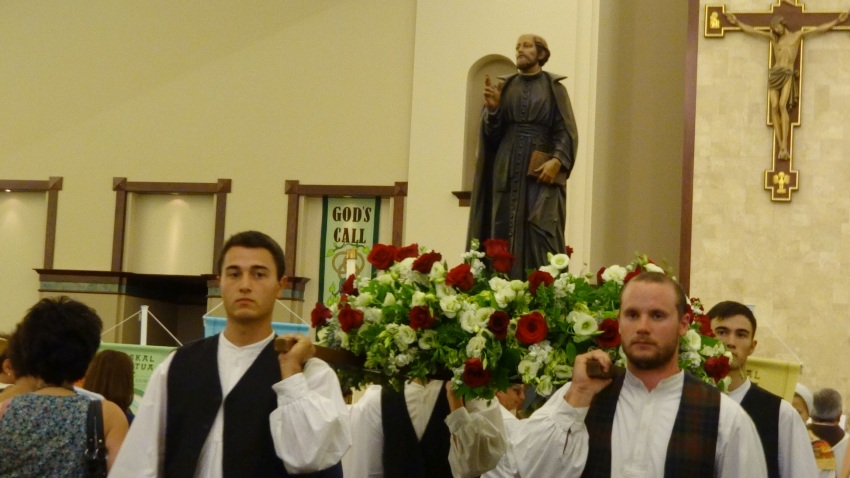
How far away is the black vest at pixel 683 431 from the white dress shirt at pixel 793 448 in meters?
0.76

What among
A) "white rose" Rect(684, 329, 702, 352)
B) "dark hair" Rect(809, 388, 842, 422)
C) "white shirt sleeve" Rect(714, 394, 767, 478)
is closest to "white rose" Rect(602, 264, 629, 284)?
"white rose" Rect(684, 329, 702, 352)

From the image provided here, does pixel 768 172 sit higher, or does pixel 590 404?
pixel 768 172

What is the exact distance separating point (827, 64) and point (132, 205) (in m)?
7.64

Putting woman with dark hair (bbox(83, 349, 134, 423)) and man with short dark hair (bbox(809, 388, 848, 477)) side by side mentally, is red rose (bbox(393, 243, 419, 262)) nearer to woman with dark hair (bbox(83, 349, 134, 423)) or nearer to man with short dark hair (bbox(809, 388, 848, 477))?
woman with dark hair (bbox(83, 349, 134, 423))

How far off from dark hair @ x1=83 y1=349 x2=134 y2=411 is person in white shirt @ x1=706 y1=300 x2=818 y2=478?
213 cm

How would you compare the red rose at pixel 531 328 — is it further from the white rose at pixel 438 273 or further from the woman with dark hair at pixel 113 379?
the woman with dark hair at pixel 113 379

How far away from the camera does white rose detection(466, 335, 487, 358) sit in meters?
3.81

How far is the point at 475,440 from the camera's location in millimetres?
4152

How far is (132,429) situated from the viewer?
11.0 feet

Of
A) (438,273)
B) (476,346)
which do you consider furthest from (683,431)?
(438,273)

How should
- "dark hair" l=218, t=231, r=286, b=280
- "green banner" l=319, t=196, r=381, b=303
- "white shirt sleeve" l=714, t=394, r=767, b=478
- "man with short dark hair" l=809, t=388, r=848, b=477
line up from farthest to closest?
"green banner" l=319, t=196, r=381, b=303 < "man with short dark hair" l=809, t=388, r=848, b=477 < "dark hair" l=218, t=231, r=286, b=280 < "white shirt sleeve" l=714, t=394, r=767, b=478

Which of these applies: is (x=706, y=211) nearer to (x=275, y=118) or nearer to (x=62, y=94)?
(x=275, y=118)

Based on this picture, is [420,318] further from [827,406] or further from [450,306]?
[827,406]

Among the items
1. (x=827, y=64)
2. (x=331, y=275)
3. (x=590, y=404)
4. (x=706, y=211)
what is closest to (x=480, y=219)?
(x=590, y=404)
